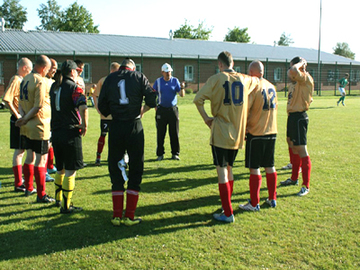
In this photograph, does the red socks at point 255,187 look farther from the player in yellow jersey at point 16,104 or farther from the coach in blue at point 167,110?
the player in yellow jersey at point 16,104

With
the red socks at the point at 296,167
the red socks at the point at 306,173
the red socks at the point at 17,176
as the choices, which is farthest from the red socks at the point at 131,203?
the red socks at the point at 296,167

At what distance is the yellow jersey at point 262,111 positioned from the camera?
4879 millimetres

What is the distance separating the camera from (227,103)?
4.46m

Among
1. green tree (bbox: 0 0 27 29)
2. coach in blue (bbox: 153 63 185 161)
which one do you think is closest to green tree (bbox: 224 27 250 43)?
green tree (bbox: 0 0 27 29)

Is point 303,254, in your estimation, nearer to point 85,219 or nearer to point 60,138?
point 85,219

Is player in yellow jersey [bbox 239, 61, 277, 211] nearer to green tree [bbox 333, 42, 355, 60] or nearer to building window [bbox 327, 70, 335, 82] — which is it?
building window [bbox 327, 70, 335, 82]

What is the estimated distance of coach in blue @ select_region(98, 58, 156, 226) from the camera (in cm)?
449

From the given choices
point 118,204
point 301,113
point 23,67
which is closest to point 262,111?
point 301,113

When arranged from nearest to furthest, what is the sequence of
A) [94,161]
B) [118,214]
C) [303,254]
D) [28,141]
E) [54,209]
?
1. [303,254]
2. [118,214]
3. [54,209]
4. [28,141]
5. [94,161]

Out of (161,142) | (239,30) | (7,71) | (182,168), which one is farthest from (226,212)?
(239,30)

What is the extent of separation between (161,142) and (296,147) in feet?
11.9

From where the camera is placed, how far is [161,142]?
8.57 m

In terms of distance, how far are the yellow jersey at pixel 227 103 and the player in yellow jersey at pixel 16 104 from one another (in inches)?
133

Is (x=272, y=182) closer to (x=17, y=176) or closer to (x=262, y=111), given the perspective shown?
(x=262, y=111)
